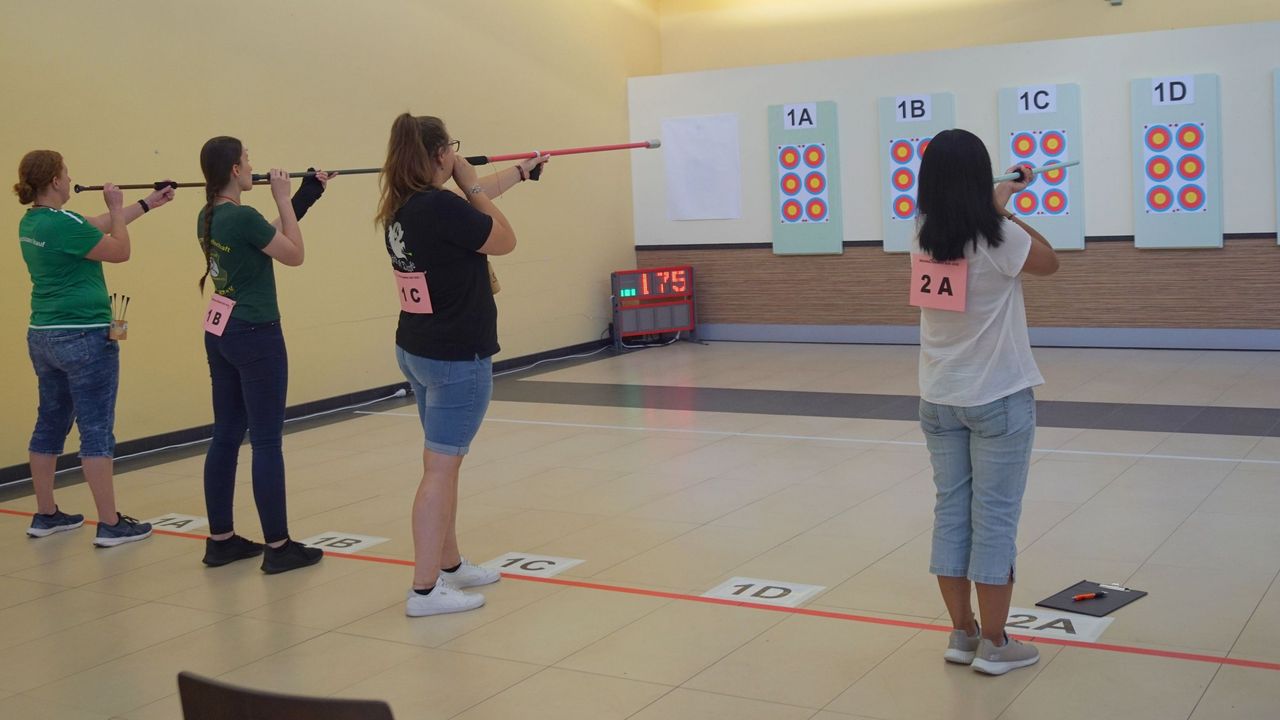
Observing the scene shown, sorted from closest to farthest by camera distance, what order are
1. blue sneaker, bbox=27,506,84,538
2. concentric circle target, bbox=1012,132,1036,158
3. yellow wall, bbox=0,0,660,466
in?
blue sneaker, bbox=27,506,84,538
yellow wall, bbox=0,0,660,466
concentric circle target, bbox=1012,132,1036,158

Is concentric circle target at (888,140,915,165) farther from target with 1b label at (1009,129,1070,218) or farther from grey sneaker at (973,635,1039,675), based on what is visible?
grey sneaker at (973,635,1039,675)

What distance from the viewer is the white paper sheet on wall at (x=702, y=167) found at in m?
8.91

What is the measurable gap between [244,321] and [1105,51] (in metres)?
5.92

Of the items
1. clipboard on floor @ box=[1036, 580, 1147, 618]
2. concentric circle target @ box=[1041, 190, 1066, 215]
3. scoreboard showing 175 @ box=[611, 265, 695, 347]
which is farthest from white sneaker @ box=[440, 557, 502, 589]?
concentric circle target @ box=[1041, 190, 1066, 215]

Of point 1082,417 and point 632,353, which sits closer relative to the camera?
point 1082,417

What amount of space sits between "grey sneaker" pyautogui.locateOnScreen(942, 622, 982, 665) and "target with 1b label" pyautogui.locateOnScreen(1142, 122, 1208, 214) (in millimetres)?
5549

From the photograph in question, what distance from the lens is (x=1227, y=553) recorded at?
343 cm

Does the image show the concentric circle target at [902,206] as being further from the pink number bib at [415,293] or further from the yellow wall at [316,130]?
the pink number bib at [415,293]

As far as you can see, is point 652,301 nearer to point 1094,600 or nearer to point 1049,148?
point 1049,148

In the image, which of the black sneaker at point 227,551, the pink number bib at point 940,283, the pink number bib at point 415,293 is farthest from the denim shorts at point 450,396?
the pink number bib at point 940,283

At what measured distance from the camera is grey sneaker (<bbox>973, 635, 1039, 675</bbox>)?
104 inches

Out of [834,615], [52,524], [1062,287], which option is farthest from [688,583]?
[1062,287]

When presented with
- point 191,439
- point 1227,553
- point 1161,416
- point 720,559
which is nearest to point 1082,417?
point 1161,416

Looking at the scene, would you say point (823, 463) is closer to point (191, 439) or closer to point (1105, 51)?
point (191, 439)
